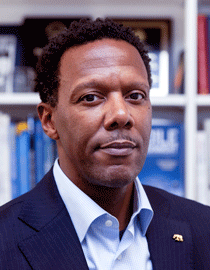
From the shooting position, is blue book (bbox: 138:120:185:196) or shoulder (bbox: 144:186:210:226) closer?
shoulder (bbox: 144:186:210:226)

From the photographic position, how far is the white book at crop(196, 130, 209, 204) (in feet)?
4.00

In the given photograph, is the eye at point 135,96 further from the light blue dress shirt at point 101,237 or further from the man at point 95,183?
the light blue dress shirt at point 101,237

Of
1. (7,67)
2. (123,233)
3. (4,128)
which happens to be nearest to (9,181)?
(4,128)

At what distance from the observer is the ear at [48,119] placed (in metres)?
0.89

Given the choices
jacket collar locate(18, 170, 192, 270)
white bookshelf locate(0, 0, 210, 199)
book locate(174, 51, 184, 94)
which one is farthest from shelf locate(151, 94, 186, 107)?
jacket collar locate(18, 170, 192, 270)

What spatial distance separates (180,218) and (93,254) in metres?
0.30

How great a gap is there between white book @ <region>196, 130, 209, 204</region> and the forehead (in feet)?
1.59

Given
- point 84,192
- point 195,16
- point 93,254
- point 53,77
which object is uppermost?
point 195,16

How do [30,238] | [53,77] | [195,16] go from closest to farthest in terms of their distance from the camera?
[30,238] < [53,77] < [195,16]

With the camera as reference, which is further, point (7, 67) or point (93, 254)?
point (7, 67)

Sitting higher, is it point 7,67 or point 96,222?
point 7,67

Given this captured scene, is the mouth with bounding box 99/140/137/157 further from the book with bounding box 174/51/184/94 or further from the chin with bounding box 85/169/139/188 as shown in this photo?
the book with bounding box 174/51/184/94

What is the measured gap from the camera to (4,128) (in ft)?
3.92

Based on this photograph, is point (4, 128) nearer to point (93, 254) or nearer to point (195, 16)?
point (93, 254)
